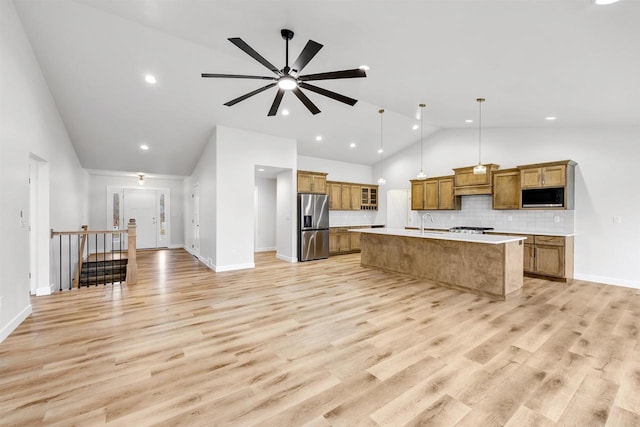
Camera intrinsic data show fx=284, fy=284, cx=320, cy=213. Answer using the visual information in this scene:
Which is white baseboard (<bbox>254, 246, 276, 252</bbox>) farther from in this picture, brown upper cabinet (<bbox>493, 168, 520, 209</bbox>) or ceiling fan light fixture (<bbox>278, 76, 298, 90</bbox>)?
ceiling fan light fixture (<bbox>278, 76, 298, 90</bbox>)

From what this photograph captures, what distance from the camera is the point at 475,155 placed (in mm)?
6781

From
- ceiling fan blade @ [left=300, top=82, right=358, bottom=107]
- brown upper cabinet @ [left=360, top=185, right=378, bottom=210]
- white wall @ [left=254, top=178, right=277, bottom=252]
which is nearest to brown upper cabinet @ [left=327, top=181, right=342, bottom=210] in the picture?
brown upper cabinet @ [left=360, top=185, right=378, bottom=210]

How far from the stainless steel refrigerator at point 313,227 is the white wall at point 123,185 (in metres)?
5.02

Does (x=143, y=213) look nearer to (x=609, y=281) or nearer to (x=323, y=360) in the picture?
(x=323, y=360)

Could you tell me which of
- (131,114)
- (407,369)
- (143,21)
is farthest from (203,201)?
(407,369)

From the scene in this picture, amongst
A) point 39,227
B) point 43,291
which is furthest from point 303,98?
point 43,291

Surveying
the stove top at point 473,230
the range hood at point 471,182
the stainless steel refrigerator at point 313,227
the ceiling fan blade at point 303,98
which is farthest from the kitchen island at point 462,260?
the ceiling fan blade at point 303,98

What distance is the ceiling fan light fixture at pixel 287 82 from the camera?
2.89 metres

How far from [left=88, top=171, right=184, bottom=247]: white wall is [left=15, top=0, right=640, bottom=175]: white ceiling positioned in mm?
2757

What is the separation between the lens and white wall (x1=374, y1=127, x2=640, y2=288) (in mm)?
4781

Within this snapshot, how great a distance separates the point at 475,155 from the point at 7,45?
798 cm

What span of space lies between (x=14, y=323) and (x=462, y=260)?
5728mm

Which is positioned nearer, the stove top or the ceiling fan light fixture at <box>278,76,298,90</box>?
the ceiling fan light fixture at <box>278,76,298,90</box>

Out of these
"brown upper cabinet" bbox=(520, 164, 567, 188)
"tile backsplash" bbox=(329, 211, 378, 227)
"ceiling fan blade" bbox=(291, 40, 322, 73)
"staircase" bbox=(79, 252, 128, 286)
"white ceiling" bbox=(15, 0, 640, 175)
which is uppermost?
"white ceiling" bbox=(15, 0, 640, 175)
